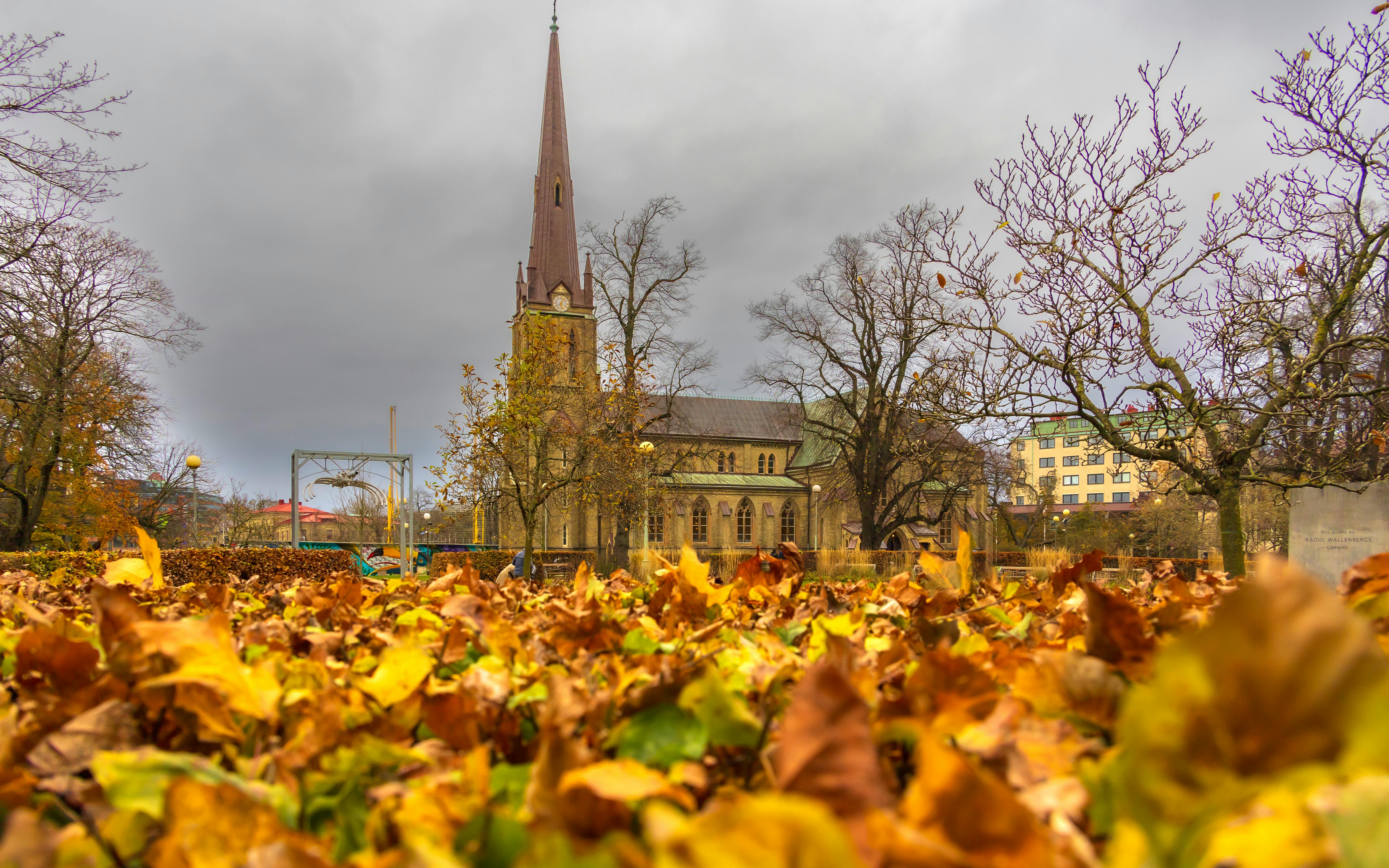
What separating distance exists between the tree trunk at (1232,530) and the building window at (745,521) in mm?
40473

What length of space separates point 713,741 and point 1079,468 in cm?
10387

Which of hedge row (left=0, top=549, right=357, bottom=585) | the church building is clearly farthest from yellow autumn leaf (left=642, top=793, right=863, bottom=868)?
the church building

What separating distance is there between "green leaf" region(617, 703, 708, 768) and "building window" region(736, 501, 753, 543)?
51.7 m

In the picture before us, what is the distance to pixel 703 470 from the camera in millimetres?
53219

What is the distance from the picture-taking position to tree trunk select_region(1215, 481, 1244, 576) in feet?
38.2

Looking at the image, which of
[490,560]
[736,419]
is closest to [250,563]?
[490,560]

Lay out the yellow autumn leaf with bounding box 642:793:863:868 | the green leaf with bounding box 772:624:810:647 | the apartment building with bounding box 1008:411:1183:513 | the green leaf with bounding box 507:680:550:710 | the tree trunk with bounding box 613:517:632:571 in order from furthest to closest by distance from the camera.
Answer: the tree trunk with bounding box 613:517:632:571 < the apartment building with bounding box 1008:411:1183:513 < the green leaf with bounding box 772:624:810:647 < the green leaf with bounding box 507:680:550:710 < the yellow autumn leaf with bounding box 642:793:863:868

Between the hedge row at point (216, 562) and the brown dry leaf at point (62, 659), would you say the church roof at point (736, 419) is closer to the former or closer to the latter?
the hedge row at point (216, 562)

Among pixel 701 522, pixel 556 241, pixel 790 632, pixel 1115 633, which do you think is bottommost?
pixel 701 522

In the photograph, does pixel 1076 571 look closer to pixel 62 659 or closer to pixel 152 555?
pixel 62 659

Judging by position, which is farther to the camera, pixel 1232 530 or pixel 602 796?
pixel 1232 530

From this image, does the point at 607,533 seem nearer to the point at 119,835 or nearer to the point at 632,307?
the point at 632,307

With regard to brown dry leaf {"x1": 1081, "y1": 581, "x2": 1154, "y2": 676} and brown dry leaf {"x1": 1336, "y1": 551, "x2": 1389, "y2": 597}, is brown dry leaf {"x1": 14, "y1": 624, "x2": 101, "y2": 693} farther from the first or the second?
brown dry leaf {"x1": 1336, "y1": 551, "x2": 1389, "y2": 597}

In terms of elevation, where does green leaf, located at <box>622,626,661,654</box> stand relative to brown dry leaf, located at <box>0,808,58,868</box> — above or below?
below
